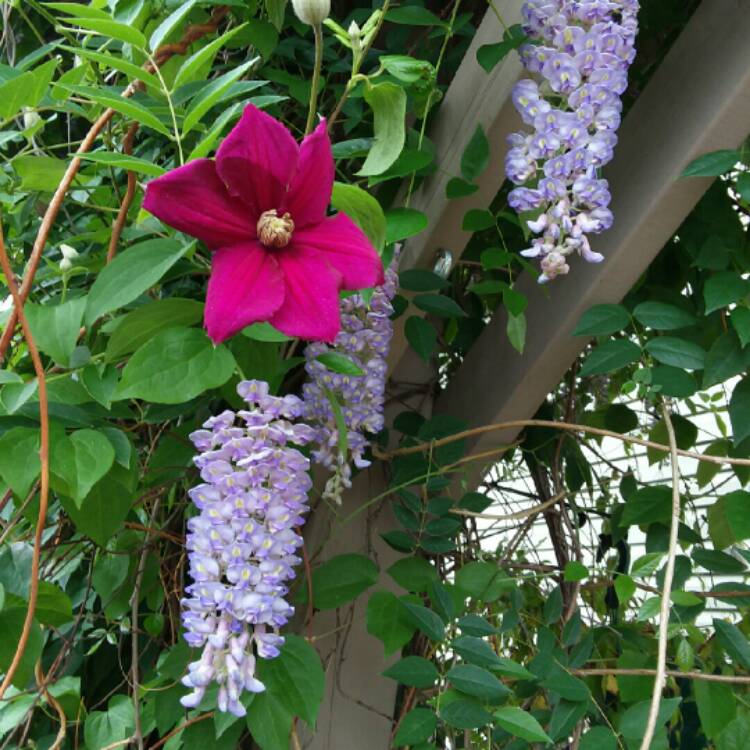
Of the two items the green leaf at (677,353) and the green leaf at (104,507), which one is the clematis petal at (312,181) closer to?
the green leaf at (104,507)

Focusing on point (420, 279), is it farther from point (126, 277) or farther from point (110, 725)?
point (110, 725)

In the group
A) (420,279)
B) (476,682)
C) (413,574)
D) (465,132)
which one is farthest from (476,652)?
(465,132)

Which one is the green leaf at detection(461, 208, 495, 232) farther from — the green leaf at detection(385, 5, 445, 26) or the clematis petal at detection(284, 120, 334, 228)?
the clematis petal at detection(284, 120, 334, 228)

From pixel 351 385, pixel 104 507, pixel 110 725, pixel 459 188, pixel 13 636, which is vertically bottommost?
pixel 110 725

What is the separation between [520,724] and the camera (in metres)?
0.77

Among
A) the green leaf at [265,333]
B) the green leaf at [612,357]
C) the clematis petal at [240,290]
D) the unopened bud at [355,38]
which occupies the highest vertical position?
the unopened bud at [355,38]

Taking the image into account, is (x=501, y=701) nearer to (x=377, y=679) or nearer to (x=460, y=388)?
(x=377, y=679)

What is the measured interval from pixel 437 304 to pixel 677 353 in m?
0.23

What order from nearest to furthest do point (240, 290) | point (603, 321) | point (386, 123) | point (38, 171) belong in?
point (240, 290), point (386, 123), point (38, 171), point (603, 321)

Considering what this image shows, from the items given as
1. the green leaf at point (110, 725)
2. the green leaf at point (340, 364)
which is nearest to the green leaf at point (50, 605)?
the green leaf at point (110, 725)

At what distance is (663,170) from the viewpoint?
0.81 m

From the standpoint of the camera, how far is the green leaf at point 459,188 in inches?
32.9

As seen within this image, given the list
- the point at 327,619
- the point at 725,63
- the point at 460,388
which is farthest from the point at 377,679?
the point at 725,63

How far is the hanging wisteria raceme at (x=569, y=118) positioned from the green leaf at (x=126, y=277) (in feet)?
0.80
